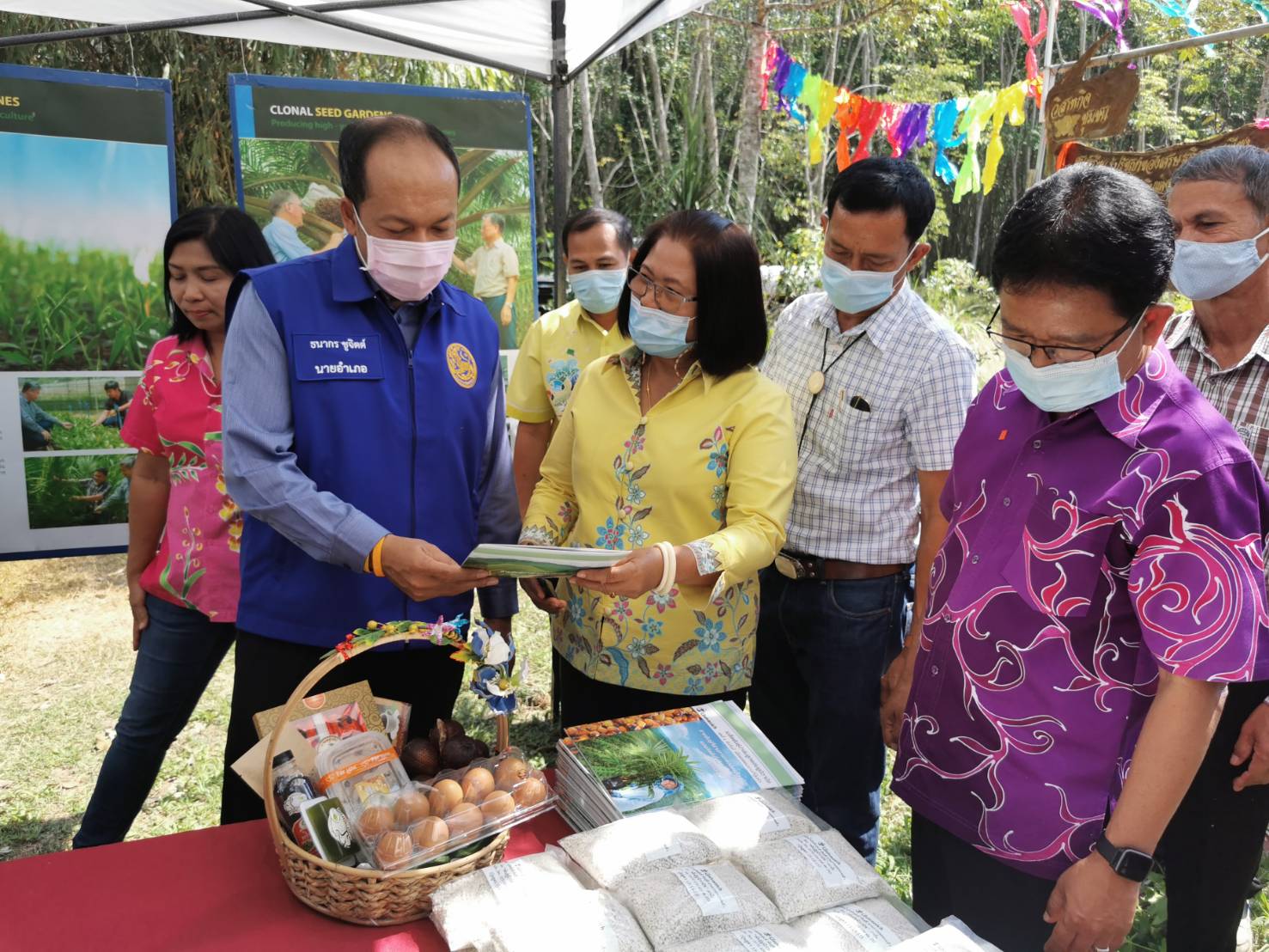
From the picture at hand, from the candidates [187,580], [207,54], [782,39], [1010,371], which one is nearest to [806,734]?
[1010,371]

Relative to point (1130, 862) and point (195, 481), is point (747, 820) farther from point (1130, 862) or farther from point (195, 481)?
point (195, 481)

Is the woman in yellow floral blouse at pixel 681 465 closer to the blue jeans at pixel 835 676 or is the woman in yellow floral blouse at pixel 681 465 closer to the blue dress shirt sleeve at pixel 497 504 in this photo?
the blue dress shirt sleeve at pixel 497 504

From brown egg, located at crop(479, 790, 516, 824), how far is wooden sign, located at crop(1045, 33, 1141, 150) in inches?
149

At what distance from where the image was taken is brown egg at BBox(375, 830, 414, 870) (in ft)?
4.11

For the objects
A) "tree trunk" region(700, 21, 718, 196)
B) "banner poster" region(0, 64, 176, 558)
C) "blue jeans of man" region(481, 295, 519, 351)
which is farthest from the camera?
"tree trunk" region(700, 21, 718, 196)

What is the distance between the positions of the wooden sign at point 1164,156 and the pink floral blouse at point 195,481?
294 centimetres

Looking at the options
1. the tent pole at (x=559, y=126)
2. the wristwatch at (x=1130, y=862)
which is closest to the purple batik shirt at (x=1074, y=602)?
the wristwatch at (x=1130, y=862)

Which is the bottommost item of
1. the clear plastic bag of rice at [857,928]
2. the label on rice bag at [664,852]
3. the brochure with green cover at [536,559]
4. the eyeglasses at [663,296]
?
the clear plastic bag of rice at [857,928]

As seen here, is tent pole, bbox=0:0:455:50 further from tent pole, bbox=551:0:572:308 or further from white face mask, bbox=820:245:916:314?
white face mask, bbox=820:245:916:314

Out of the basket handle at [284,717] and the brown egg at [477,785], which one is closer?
the basket handle at [284,717]

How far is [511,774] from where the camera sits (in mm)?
1438

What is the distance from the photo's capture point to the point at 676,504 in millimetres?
1873

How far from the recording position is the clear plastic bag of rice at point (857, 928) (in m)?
1.17

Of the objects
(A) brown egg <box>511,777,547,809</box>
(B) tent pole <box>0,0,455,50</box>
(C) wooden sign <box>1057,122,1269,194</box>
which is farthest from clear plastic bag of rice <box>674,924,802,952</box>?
(B) tent pole <box>0,0,455,50</box>
